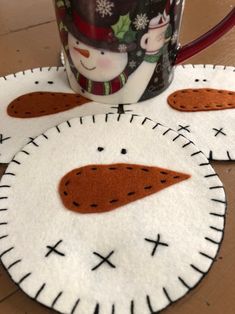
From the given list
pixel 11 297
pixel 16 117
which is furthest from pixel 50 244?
pixel 16 117

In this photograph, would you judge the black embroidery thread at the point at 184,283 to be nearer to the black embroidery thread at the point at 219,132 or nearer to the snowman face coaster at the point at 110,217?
the snowman face coaster at the point at 110,217

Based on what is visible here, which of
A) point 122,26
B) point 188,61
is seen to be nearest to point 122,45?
point 122,26

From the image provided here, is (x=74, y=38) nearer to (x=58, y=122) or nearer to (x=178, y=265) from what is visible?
(x=58, y=122)

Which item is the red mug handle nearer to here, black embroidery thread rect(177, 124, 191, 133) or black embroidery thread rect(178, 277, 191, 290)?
black embroidery thread rect(177, 124, 191, 133)

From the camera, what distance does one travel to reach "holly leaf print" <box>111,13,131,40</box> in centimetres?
28

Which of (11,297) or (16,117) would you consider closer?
(11,297)

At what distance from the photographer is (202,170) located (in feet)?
0.90

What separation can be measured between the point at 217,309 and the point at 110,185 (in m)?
0.10

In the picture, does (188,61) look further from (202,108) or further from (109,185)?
(109,185)

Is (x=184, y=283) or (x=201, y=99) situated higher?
(x=201, y=99)

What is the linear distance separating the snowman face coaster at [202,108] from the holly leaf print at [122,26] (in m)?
0.07

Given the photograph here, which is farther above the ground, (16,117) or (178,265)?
(16,117)

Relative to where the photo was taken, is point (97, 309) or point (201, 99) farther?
point (201, 99)

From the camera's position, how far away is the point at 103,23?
11.1 inches
